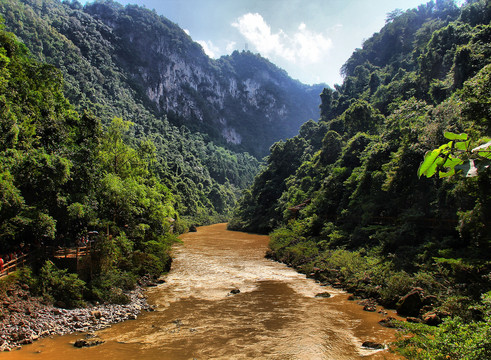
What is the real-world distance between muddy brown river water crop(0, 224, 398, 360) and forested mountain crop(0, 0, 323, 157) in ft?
219

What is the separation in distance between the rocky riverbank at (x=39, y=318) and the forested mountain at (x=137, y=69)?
66977mm

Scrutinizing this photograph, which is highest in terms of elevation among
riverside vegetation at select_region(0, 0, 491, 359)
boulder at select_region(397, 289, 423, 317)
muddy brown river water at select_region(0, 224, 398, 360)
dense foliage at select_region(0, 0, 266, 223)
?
dense foliage at select_region(0, 0, 266, 223)

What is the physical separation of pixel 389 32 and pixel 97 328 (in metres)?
89.1

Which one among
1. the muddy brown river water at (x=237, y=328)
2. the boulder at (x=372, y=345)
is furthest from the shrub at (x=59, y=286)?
the boulder at (x=372, y=345)

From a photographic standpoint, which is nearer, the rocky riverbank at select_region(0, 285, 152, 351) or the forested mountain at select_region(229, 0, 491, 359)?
the rocky riverbank at select_region(0, 285, 152, 351)

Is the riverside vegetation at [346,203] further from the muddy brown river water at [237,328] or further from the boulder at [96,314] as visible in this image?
the muddy brown river water at [237,328]

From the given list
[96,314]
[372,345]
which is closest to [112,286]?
[96,314]

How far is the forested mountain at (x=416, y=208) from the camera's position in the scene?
11.1m

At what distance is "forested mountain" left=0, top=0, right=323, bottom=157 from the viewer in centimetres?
8512

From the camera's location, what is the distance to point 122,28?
143 m

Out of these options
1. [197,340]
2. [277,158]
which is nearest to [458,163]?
[197,340]

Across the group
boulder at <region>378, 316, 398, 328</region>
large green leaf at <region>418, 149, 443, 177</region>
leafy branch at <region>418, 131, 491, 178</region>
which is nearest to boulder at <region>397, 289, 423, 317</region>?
boulder at <region>378, 316, 398, 328</region>

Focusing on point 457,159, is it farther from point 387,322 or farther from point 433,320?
point 387,322

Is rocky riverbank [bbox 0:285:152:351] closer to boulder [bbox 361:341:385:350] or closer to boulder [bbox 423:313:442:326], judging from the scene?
boulder [bbox 361:341:385:350]
